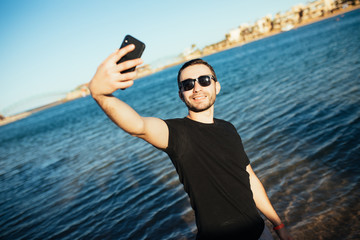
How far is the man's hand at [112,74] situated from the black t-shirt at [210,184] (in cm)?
82

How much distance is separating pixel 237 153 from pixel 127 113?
4.50ft

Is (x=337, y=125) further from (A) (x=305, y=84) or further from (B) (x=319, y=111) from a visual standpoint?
(A) (x=305, y=84)

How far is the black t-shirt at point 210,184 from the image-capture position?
1.97 metres

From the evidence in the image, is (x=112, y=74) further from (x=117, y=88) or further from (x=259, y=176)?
(x=259, y=176)

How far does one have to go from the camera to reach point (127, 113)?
1.49 meters

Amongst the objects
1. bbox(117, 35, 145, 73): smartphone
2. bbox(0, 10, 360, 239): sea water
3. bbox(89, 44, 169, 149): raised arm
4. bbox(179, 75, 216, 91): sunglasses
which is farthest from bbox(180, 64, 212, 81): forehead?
bbox(0, 10, 360, 239): sea water

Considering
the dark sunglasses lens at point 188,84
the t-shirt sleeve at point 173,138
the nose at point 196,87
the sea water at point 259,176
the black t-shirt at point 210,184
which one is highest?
the dark sunglasses lens at point 188,84

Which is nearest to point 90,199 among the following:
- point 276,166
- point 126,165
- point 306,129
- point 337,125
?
point 126,165

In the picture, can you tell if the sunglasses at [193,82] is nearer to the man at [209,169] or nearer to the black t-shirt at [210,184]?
the man at [209,169]

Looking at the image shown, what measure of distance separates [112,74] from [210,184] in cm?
141

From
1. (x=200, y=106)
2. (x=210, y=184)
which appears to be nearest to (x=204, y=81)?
(x=200, y=106)

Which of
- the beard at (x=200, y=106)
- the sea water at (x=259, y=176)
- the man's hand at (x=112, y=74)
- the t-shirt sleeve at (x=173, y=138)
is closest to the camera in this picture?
the man's hand at (x=112, y=74)

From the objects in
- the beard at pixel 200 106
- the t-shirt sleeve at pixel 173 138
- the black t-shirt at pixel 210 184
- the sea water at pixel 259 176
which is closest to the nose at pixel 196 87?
the beard at pixel 200 106

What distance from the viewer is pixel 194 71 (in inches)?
96.6
